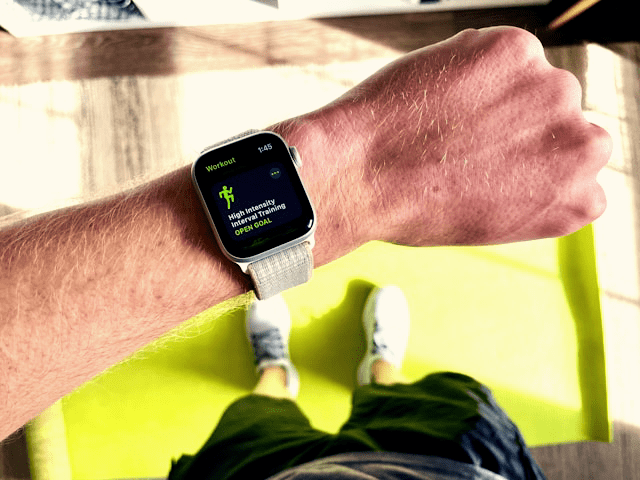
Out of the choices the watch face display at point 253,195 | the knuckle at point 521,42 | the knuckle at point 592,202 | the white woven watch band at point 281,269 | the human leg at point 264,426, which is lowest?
the human leg at point 264,426

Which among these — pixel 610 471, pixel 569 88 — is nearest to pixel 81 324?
pixel 569 88

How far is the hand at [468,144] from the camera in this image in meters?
0.72

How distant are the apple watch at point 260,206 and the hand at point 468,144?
0.09 meters

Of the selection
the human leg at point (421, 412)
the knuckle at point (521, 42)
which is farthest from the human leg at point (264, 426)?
the knuckle at point (521, 42)

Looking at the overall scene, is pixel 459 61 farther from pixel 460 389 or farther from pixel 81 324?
pixel 460 389

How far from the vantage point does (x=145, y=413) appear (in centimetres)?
138

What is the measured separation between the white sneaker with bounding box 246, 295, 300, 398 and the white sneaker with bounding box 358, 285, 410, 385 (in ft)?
0.77

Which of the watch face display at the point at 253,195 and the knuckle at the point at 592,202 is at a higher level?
the watch face display at the point at 253,195

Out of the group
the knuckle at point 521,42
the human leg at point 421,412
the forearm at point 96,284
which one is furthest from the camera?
the human leg at point 421,412

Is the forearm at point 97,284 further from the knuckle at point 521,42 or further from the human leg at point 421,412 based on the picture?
the human leg at point 421,412

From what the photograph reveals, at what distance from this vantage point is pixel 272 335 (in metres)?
1.41

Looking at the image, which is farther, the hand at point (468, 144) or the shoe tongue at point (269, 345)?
the shoe tongue at point (269, 345)

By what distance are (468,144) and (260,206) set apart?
0.35 metres

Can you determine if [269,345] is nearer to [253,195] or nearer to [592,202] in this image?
[253,195]
